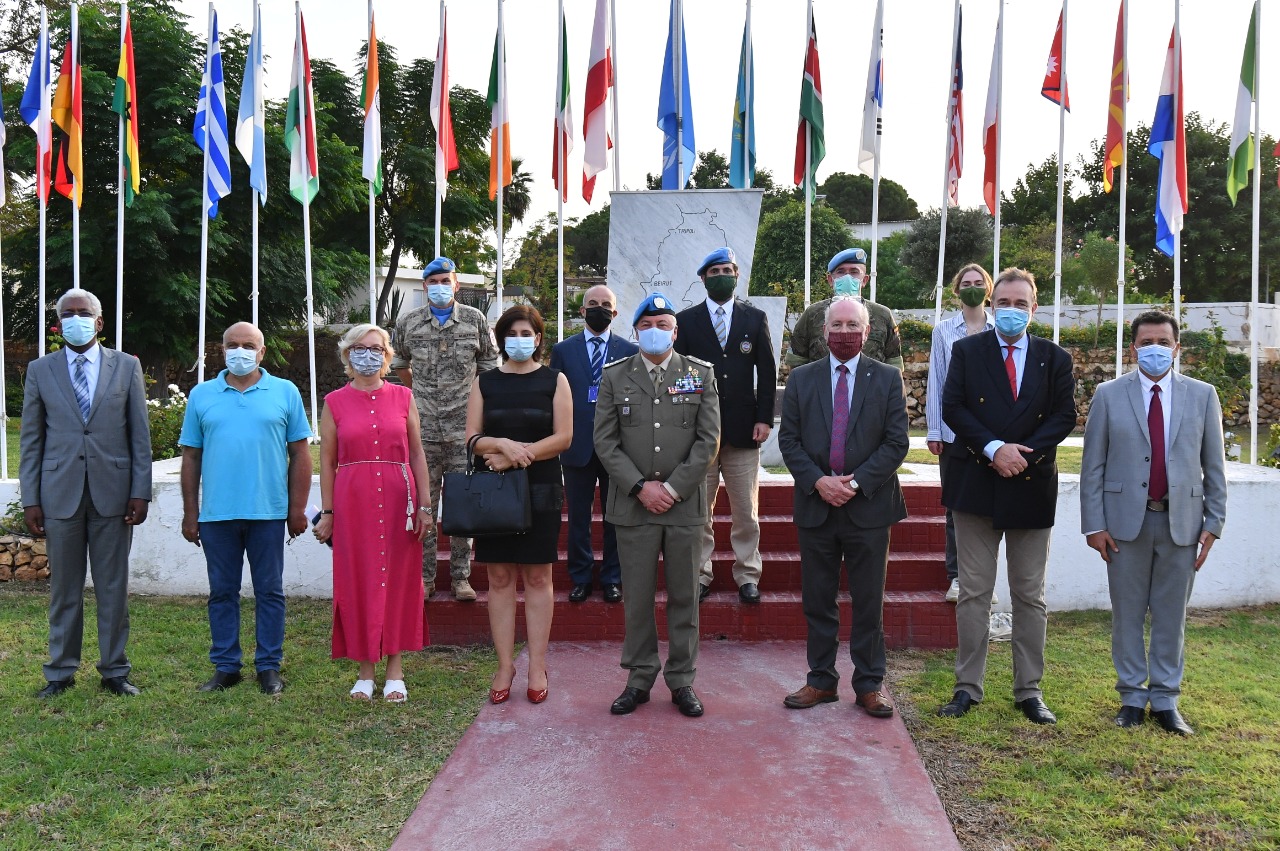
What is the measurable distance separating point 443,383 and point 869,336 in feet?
7.84

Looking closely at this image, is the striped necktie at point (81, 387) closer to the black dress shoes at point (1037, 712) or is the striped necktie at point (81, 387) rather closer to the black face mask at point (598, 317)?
the black face mask at point (598, 317)

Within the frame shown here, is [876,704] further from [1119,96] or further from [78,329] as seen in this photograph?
[1119,96]

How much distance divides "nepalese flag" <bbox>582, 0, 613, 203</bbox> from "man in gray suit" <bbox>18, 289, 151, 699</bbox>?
15.0 ft

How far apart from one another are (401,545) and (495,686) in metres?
0.79

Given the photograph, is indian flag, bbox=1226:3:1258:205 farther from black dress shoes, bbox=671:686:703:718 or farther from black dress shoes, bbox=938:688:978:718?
black dress shoes, bbox=671:686:703:718

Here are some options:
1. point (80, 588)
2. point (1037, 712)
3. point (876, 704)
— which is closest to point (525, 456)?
point (876, 704)

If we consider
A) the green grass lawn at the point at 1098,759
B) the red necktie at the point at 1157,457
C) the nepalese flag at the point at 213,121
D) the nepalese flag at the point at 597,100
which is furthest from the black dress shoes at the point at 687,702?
the nepalese flag at the point at 213,121

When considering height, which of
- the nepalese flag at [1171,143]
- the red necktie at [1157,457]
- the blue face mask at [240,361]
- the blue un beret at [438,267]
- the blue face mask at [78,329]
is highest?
the nepalese flag at [1171,143]

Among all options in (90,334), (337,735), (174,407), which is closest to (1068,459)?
(337,735)

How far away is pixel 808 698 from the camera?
4391mm

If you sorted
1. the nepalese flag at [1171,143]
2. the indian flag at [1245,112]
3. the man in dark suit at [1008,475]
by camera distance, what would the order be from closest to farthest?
1. the man in dark suit at [1008,475]
2. the indian flag at [1245,112]
3. the nepalese flag at [1171,143]

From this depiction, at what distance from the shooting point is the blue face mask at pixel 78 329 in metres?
4.55

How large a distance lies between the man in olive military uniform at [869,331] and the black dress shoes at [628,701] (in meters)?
2.03

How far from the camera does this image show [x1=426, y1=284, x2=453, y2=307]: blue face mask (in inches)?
217
